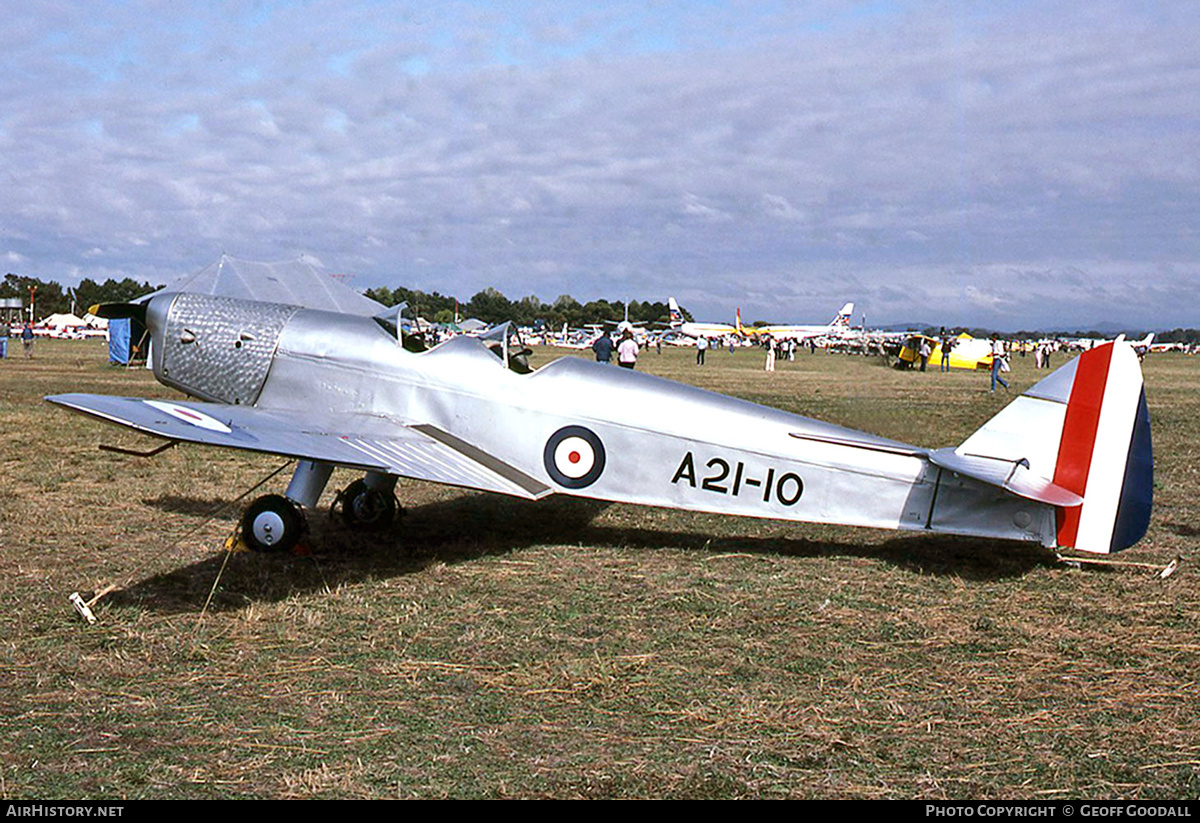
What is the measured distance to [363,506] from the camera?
852 cm

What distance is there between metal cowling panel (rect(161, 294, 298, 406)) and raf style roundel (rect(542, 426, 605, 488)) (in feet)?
7.78

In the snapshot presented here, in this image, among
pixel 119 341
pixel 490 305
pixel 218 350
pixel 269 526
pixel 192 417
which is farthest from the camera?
pixel 490 305

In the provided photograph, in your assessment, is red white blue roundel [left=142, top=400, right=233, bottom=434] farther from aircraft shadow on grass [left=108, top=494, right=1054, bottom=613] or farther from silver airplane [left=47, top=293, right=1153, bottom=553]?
aircraft shadow on grass [left=108, top=494, right=1054, bottom=613]

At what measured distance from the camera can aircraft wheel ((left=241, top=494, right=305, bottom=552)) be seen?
23.1ft

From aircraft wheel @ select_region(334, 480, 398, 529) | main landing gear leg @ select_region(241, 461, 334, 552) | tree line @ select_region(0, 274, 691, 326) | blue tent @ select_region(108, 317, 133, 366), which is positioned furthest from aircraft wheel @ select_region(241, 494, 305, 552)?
tree line @ select_region(0, 274, 691, 326)

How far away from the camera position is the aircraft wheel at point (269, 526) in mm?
7047

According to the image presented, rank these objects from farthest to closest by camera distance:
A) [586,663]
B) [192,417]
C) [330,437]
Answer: [330,437]
[192,417]
[586,663]

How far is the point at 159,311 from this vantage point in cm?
789

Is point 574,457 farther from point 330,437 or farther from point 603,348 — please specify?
point 603,348

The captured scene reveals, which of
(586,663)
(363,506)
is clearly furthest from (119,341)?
(586,663)

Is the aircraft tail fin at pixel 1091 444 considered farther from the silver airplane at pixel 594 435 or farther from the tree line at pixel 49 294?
the tree line at pixel 49 294

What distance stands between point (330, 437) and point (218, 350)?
1.65m
